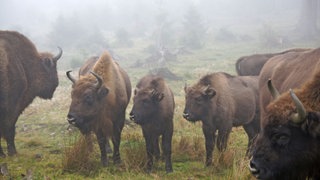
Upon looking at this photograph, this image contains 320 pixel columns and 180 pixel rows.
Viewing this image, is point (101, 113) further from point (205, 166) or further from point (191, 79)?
point (191, 79)

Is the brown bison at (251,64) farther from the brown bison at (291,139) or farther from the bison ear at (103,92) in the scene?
the brown bison at (291,139)

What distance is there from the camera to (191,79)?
72.0 feet

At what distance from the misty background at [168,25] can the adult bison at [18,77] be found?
21611mm

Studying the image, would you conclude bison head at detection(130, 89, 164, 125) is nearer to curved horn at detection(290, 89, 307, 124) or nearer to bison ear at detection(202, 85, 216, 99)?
bison ear at detection(202, 85, 216, 99)

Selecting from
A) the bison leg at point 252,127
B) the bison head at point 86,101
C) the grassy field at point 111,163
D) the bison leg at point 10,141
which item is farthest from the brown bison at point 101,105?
the bison leg at point 252,127

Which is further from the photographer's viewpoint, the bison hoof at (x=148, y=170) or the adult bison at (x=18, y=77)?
the adult bison at (x=18, y=77)

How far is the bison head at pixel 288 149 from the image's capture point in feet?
13.6

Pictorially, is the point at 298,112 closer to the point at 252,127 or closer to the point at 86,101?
the point at 86,101

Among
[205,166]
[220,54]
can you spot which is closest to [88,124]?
[205,166]

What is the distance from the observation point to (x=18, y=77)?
9547mm

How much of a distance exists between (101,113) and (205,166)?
2549mm

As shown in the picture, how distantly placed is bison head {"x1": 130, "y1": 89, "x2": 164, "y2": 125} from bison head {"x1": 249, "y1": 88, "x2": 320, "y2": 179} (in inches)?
151

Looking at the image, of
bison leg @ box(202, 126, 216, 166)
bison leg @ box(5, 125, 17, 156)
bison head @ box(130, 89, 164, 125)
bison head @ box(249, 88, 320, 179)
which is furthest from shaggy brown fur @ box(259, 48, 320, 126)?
bison leg @ box(5, 125, 17, 156)

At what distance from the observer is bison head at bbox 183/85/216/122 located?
8.40 metres
